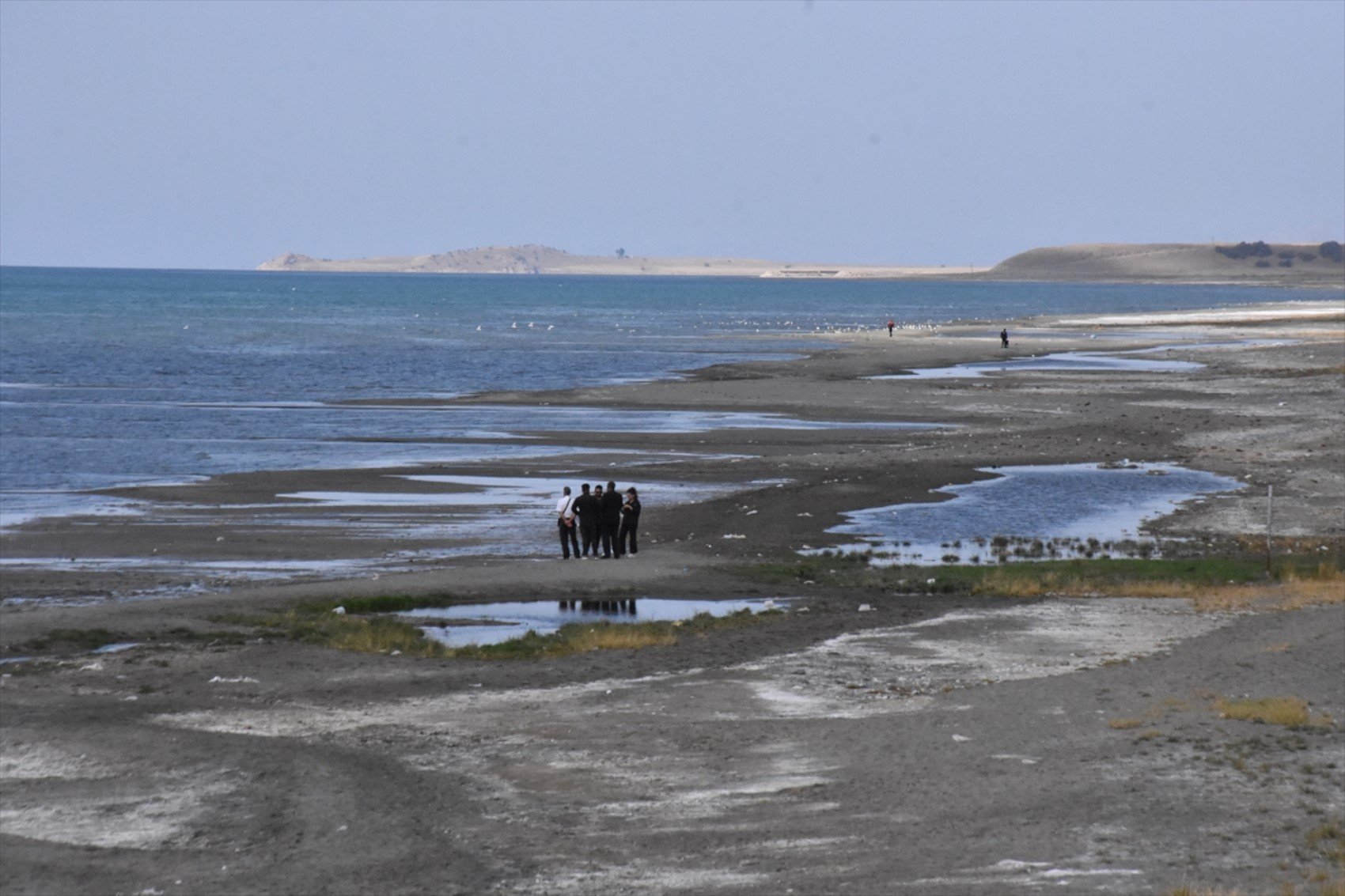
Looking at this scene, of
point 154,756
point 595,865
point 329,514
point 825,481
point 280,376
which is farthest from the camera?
point 280,376

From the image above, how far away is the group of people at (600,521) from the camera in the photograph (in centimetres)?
2889

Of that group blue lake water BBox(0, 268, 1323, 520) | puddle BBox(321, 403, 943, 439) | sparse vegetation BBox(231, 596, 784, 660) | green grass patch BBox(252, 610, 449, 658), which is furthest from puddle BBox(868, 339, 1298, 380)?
green grass patch BBox(252, 610, 449, 658)

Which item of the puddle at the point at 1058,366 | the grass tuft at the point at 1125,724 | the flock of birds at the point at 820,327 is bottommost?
the grass tuft at the point at 1125,724

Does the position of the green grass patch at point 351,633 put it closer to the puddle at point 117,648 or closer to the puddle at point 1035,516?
the puddle at point 117,648

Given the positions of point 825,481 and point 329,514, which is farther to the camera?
point 825,481

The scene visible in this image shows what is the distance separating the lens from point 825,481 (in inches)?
1527

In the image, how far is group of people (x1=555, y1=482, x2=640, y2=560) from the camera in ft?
94.8

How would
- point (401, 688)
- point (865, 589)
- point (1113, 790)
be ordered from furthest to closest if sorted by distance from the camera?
point (865, 589), point (401, 688), point (1113, 790)

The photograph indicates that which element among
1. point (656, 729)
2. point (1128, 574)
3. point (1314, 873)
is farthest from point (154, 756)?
point (1128, 574)

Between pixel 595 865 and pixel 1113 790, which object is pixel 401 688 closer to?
pixel 595 865

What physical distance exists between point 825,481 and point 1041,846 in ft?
83.1

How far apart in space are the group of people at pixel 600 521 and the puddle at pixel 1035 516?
4190 mm

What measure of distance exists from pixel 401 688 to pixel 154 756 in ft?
12.6

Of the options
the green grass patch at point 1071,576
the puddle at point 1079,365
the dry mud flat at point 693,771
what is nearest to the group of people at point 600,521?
the green grass patch at point 1071,576
